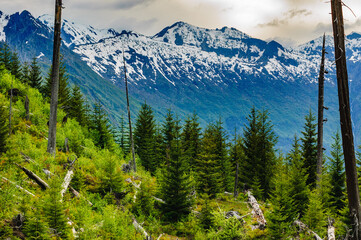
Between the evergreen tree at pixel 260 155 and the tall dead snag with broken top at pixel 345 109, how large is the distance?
19.7m

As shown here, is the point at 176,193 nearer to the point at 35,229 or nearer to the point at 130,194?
the point at 130,194

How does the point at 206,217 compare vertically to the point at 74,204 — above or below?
above

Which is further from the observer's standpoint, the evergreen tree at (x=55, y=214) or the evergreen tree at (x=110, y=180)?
the evergreen tree at (x=110, y=180)

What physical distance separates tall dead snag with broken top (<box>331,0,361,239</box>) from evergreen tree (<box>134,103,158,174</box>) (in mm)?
31877

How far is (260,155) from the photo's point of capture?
28547mm

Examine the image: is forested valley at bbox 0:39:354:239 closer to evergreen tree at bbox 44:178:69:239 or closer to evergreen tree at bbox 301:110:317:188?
evergreen tree at bbox 44:178:69:239

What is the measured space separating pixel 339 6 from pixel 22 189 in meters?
10.7

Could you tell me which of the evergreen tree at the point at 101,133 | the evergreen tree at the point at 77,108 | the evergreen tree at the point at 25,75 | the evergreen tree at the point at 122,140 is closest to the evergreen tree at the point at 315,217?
the evergreen tree at the point at 101,133

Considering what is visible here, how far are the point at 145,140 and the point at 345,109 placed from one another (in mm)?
33606

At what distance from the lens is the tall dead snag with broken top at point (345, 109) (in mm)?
6980

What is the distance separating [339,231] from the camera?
466 inches

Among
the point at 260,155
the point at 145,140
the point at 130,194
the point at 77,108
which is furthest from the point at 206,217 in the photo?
the point at 77,108

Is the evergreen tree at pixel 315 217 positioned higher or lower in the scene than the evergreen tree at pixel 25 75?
lower

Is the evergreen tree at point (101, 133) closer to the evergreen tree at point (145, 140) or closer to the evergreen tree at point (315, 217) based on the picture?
the evergreen tree at point (145, 140)
